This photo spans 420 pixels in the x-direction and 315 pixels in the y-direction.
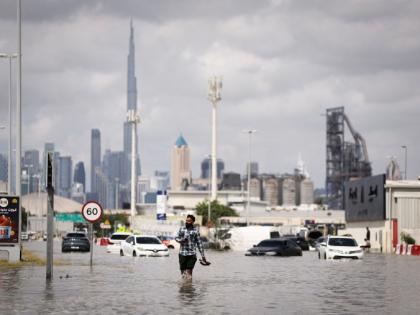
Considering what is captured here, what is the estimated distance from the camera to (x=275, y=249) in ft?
199

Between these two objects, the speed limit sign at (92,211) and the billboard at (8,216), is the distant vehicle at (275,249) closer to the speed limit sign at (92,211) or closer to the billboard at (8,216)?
the billboard at (8,216)

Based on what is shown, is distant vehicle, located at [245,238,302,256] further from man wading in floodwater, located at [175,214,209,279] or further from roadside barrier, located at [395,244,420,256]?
man wading in floodwater, located at [175,214,209,279]

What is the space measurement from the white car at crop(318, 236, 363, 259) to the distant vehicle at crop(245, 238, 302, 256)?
613 centimetres

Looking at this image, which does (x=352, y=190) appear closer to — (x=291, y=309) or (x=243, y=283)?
(x=243, y=283)

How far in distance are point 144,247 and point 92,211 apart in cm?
1720

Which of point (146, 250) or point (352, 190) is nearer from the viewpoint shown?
point (146, 250)

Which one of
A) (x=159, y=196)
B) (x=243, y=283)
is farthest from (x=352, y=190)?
(x=243, y=283)

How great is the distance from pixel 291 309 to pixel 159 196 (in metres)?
97.8

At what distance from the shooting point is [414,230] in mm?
84812

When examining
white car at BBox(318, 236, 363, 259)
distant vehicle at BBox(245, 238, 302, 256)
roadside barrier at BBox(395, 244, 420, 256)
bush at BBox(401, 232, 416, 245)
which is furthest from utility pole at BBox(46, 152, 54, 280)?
bush at BBox(401, 232, 416, 245)

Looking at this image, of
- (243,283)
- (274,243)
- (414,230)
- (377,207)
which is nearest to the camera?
(243,283)

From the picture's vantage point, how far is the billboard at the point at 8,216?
1585 inches

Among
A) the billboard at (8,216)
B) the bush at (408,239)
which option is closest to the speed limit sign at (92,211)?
the billboard at (8,216)

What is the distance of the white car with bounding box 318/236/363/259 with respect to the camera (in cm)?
5312
